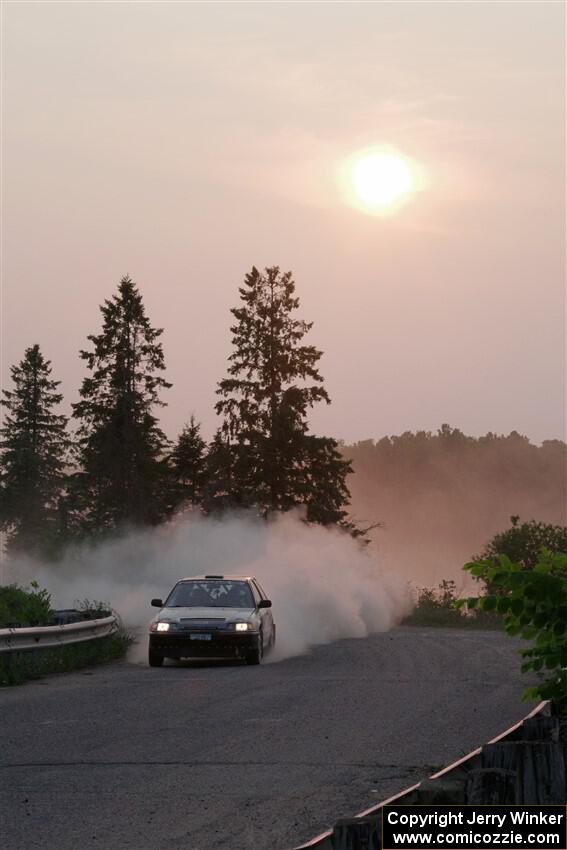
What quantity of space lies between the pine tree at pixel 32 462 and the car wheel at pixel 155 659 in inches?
2478

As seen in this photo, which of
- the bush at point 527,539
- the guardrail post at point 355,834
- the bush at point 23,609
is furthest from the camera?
the bush at point 527,539

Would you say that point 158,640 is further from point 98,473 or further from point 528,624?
point 98,473

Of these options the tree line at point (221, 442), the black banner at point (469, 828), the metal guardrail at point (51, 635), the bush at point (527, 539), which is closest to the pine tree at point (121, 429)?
the tree line at point (221, 442)

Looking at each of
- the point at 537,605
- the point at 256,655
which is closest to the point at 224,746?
the point at 537,605

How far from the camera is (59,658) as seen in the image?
75.3 ft

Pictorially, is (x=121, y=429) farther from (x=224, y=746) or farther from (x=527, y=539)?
(x=224, y=746)

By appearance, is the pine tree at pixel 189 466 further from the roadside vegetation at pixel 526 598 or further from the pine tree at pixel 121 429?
the roadside vegetation at pixel 526 598

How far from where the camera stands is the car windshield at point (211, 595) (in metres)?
25.5

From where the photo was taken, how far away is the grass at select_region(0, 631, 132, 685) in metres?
20.6

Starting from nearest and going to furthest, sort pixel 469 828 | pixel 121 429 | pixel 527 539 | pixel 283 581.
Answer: pixel 469 828, pixel 283 581, pixel 527 539, pixel 121 429

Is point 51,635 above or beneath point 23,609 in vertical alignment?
beneath

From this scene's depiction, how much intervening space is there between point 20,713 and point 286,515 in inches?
2342

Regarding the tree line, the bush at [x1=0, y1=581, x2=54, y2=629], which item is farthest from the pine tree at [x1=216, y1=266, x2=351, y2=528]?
the bush at [x1=0, y1=581, x2=54, y2=629]

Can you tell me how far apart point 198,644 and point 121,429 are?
170 feet
